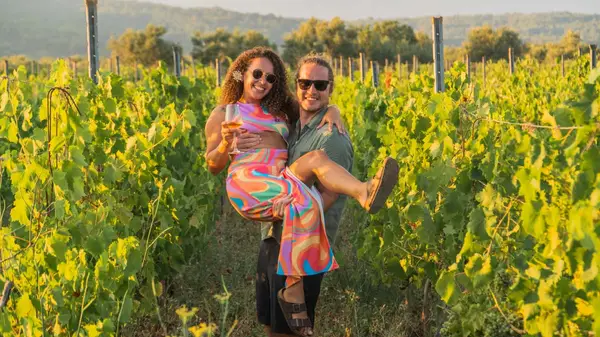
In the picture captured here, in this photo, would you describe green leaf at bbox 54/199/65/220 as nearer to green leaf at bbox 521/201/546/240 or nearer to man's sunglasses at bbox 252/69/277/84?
man's sunglasses at bbox 252/69/277/84

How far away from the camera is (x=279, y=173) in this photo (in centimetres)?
337

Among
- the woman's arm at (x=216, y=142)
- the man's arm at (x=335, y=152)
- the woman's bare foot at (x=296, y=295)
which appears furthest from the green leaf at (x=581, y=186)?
the woman's arm at (x=216, y=142)

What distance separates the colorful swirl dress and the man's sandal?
129 mm

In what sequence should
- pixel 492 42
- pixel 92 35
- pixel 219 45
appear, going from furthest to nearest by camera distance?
pixel 492 42, pixel 219 45, pixel 92 35

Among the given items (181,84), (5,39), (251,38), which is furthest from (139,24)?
(181,84)

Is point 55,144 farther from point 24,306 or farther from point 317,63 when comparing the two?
point 317,63

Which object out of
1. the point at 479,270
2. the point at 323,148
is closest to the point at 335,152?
the point at 323,148

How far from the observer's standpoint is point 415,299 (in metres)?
5.06

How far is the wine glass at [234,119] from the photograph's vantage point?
3.33 metres

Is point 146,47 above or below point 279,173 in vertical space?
above

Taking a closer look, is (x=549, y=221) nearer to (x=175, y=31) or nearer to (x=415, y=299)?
(x=415, y=299)

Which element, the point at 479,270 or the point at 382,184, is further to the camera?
the point at 382,184

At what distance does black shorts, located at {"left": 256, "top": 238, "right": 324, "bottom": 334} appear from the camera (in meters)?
3.37

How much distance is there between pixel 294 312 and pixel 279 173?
58 cm
